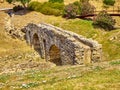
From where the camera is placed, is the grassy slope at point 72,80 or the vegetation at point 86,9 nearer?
the grassy slope at point 72,80

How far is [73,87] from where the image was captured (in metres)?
18.1

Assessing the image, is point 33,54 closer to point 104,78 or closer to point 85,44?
point 85,44

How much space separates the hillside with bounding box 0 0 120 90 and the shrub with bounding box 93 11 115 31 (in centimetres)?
122

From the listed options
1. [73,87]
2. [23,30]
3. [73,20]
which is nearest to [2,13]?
[23,30]

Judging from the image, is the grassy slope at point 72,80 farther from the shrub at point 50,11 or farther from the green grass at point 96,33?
the shrub at point 50,11

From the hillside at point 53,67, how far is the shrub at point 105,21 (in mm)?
1221

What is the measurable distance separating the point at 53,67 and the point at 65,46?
5.81 meters

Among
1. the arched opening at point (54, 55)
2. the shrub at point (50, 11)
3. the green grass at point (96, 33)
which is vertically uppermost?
the shrub at point (50, 11)

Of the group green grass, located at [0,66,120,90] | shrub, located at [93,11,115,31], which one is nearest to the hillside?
green grass, located at [0,66,120,90]

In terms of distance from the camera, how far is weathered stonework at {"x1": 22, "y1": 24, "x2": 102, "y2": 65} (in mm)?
29828

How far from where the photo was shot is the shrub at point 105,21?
171 feet

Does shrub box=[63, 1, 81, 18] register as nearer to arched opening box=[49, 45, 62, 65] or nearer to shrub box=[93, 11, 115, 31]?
shrub box=[93, 11, 115, 31]

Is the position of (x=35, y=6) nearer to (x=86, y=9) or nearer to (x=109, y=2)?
(x=86, y=9)

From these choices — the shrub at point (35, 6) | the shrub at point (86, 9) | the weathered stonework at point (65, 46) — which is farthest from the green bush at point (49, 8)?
the weathered stonework at point (65, 46)
